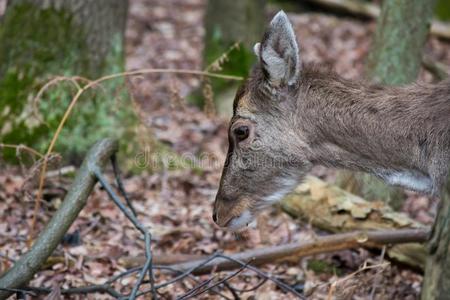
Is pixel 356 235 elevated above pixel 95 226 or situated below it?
above

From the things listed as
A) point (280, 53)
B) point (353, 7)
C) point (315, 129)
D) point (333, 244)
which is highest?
Answer: point (353, 7)

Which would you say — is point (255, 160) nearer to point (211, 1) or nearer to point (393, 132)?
point (393, 132)

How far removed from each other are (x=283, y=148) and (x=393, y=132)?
792 millimetres

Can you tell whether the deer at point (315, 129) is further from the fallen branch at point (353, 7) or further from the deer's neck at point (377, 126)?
the fallen branch at point (353, 7)

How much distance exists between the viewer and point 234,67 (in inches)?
390

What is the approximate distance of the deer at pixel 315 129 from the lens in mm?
4996

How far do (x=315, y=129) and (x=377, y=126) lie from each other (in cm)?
44

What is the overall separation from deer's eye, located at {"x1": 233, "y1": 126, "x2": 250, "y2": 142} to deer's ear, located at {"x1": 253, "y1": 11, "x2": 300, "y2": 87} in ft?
1.28

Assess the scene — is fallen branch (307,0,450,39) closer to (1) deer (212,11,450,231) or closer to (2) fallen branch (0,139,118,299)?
(1) deer (212,11,450,231)

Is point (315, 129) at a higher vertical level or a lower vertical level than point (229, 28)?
lower

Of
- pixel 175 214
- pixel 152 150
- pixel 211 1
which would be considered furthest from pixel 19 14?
pixel 211 1

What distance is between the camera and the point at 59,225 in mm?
5270

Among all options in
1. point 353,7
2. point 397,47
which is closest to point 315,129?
point 397,47

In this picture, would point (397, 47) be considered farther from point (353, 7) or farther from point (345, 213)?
point (353, 7)
